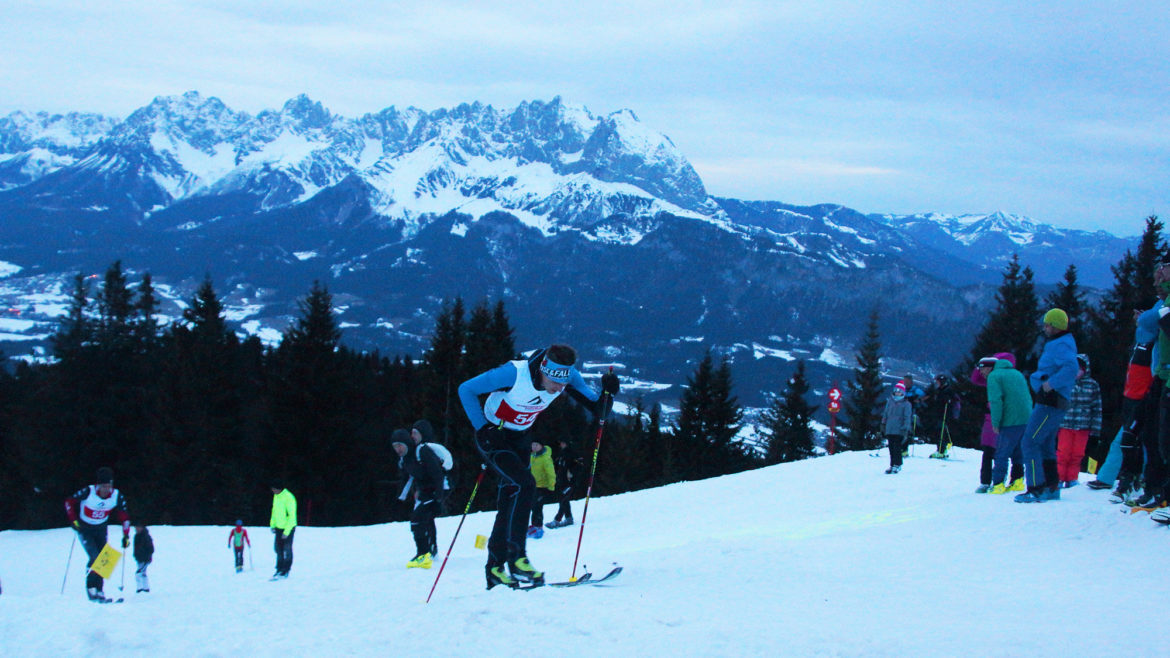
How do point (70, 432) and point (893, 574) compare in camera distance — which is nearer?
point (893, 574)

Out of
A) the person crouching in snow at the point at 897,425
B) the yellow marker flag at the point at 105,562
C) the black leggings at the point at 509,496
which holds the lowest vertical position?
the yellow marker flag at the point at 105,562

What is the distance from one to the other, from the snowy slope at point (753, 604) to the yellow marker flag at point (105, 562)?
3.12m

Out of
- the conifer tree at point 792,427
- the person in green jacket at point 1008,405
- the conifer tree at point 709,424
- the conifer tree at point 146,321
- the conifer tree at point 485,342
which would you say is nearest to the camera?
the person in green jacket at point 1008,405

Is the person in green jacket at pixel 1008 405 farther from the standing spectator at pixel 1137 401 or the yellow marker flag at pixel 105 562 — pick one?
the yellow marker flag at pixel 105 562

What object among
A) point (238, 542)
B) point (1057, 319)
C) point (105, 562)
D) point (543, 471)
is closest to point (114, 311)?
point (238, 542)

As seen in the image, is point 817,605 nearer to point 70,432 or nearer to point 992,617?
point 992,617

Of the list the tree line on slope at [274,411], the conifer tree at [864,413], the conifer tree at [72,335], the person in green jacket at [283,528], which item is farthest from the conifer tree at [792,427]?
the person in green jacket at [283,528]

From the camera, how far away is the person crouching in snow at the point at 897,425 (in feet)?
52.5

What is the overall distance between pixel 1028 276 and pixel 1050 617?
4295cm

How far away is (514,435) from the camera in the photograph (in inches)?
278

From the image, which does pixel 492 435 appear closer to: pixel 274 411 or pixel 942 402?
pixel 942 402

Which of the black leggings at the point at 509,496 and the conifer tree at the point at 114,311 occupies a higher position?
the black leggings at the point at 509,496

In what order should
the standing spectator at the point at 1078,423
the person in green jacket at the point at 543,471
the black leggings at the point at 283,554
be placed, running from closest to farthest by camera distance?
the standing spectator at the point at 1078,423, the black leggings at the point at 283,554, the person in green jacket at the point at 543,471

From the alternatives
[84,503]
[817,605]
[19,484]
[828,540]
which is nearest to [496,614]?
[817,605]
